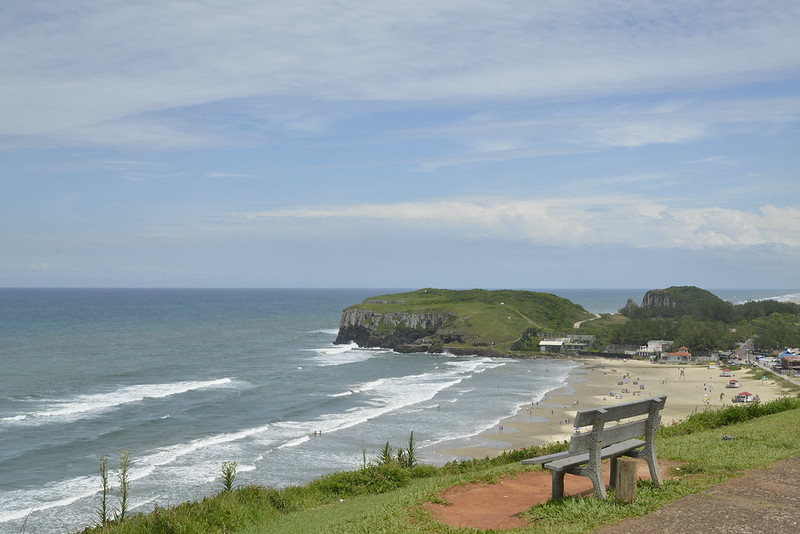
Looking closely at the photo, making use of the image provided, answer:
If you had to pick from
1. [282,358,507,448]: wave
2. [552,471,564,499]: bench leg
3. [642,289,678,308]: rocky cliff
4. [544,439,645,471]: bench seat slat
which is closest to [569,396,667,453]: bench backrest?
[544,439,645,471]: bench seat slat

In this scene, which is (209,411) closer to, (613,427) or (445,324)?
(613,427)

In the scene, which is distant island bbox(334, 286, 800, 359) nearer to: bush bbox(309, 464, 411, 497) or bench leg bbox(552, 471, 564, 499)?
bush bbox(309, 464, 411, 497)

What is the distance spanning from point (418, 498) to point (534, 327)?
9764 cm

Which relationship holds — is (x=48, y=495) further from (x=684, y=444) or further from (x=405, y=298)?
(x=405, y=298)

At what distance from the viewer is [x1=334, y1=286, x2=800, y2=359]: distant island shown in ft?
304

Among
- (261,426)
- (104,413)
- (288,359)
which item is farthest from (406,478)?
(288,359)

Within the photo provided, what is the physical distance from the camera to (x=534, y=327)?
105m

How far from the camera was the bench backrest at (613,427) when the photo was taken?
26.1 ft

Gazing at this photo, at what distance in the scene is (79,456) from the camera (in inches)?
1320

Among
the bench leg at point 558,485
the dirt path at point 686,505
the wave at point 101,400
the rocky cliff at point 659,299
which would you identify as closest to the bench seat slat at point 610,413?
the bench leg at point 558,485

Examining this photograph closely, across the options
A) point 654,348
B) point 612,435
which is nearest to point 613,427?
point 612,435

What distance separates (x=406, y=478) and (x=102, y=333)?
102523 mm

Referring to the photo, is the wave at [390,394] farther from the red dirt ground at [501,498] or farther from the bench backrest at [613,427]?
the bench backrest at [613,427]

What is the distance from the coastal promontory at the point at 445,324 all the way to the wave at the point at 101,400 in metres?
44.5
